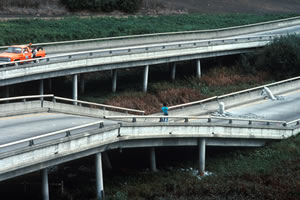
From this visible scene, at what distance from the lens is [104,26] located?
211 ft

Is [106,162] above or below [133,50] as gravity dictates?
below

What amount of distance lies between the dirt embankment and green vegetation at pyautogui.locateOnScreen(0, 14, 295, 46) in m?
4.75

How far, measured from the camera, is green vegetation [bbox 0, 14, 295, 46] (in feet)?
180

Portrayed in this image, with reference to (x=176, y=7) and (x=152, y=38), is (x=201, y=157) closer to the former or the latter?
(x=152, y=38)

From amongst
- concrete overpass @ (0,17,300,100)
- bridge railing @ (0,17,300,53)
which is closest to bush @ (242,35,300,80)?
concrete overpass @ (0,17,300,100)

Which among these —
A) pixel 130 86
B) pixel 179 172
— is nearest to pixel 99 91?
pixel 130 86

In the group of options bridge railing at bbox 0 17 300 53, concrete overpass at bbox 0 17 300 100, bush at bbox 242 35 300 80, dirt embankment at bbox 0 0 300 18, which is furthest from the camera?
dirt embankment at bbox 0 0 300 18

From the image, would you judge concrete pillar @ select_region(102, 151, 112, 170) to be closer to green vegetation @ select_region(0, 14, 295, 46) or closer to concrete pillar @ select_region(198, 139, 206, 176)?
concrete pillar @ select_region(198, 139, 206, 176)

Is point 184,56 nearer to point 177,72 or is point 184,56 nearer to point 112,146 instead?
point 177,72

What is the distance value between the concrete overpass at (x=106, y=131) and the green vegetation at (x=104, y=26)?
2127 centimetres

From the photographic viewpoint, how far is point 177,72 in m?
54.1

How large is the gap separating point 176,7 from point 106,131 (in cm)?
5874

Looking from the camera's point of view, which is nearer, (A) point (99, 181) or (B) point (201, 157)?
(A) point (99, 181)

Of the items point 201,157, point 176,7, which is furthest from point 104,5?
point 201,157
